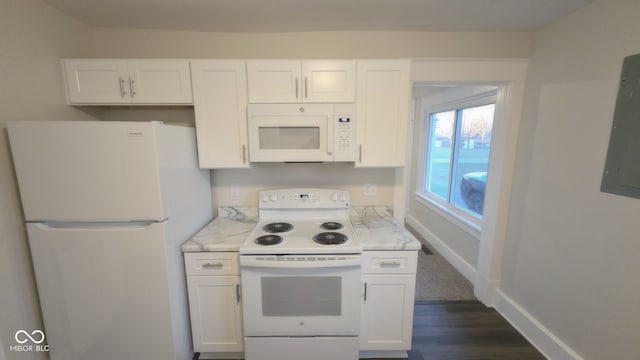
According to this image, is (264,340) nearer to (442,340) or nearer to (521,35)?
(442,340)

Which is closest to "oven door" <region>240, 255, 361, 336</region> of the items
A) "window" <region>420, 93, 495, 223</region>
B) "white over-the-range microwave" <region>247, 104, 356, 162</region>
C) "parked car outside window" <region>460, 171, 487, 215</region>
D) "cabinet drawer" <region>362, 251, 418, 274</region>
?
"cabinet drawer" <region>362, 251, 418, 274</region>

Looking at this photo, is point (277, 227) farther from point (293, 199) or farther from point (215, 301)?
point (215, 301)

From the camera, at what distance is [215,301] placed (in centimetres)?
177

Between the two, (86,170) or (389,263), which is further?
(389,263)

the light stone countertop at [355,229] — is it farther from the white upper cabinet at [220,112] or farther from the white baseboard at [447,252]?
the white baseboard at [447,252]

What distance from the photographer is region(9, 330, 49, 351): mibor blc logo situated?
1494 millimetres

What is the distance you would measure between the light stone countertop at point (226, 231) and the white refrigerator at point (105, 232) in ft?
0.43

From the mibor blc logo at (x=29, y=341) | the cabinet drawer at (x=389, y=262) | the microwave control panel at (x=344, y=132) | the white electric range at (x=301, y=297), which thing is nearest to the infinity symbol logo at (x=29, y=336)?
the mibor blc logo at (x=29, y=341)

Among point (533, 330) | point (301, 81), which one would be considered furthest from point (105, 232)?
point (533, 330)

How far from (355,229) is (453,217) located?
195cm

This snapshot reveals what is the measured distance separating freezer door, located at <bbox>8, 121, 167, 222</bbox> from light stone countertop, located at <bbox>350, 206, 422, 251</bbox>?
1373 mm

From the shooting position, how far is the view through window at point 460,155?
293cm

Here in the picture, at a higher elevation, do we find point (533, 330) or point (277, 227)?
point (277, 227)

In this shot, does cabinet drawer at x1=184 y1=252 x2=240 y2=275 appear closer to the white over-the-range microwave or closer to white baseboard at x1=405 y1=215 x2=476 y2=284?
the white over-the-range microwave
